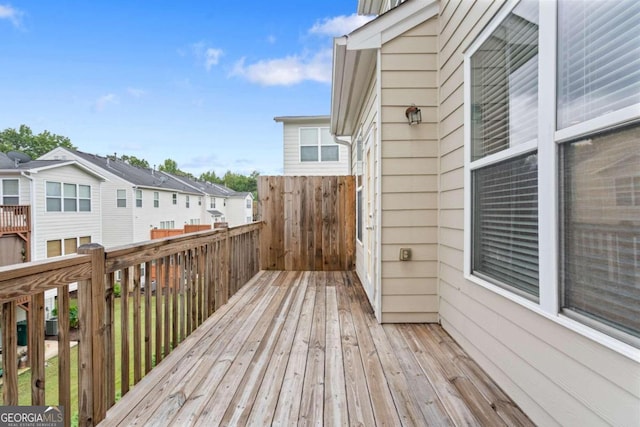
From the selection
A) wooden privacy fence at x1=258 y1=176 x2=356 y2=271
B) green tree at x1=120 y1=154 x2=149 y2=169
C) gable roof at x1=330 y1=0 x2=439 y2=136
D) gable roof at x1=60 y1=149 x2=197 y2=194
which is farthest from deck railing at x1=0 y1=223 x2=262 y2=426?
green tree at x1=120 y1=154 x2=149 y2=169

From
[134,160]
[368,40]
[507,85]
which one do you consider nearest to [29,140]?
[134,160]

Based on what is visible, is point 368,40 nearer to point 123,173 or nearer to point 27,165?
point 27,165

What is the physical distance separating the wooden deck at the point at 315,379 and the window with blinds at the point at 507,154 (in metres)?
0.69

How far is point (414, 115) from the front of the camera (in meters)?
2.86

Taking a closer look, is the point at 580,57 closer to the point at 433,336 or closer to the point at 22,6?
the point at 433,336

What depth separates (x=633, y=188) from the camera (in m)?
1.13

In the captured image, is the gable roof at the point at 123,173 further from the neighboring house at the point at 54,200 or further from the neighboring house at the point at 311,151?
the neighboring house at the point at 311,151

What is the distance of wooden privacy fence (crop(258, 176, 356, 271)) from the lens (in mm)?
5746

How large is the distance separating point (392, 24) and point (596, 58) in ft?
6.55

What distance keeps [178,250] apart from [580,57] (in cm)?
271

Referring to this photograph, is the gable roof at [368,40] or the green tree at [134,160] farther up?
the green tree at [134,160]

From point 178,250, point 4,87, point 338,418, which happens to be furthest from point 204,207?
point 338,418

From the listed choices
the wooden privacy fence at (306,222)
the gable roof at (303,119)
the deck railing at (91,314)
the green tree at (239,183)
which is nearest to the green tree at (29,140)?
the green tree at (239,183)

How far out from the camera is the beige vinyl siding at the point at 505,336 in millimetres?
1212
